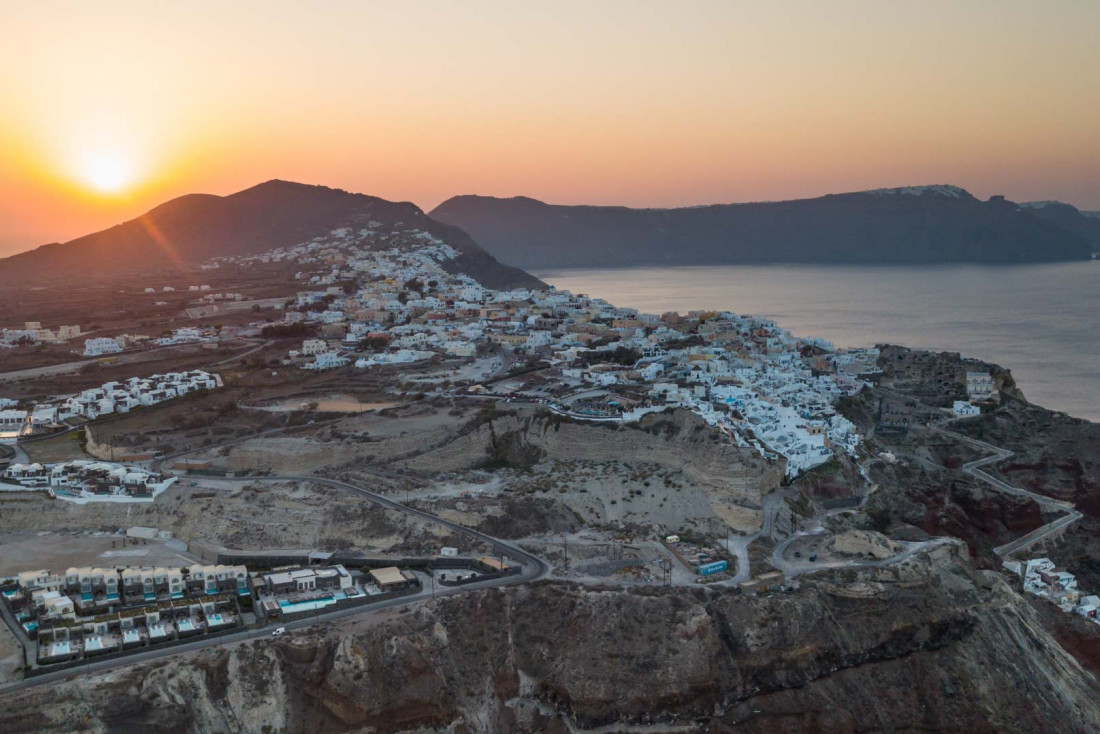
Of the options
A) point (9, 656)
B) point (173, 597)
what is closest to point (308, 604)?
point (173, 597)

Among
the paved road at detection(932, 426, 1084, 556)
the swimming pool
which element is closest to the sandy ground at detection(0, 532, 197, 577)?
the swimming pool

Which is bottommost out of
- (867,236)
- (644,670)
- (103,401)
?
(644,670)

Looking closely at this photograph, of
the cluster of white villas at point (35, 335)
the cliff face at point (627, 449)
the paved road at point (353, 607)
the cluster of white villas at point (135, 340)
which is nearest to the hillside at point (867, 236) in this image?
the cluster of white villas at point (35, 335)

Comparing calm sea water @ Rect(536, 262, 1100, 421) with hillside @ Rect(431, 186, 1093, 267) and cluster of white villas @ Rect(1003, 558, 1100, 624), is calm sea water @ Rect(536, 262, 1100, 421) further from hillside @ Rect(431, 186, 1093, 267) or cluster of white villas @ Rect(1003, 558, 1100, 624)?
cluster of white villas @ Rect(1003, 558, 1100, 624)

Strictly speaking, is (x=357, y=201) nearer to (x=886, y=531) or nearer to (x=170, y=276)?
(x=170, y=276)

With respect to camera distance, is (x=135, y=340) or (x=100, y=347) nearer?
(x=100, y=347)

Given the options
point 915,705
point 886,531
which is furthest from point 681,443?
point 915,705

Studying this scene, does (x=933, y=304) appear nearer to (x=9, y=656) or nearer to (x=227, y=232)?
(x=227, y=232)

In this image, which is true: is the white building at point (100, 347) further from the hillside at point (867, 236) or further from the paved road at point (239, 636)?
the hillside at point (867, 236)
